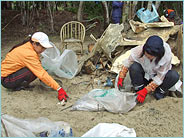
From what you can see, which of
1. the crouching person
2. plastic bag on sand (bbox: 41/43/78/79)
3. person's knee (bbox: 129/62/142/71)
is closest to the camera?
the crouching person

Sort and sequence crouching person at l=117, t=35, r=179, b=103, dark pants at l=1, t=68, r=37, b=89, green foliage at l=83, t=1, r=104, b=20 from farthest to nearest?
green foliage at l=83, t=1, r=104, b=20
dark pants at l=1, t=68, r=37, b=89
crouching person at l=117, t=35, r=179, b=103

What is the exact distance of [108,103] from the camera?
101 inches

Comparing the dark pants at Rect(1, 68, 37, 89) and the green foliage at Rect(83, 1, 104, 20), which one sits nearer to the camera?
the dark pants at Rect(1, 68, 37, 89)

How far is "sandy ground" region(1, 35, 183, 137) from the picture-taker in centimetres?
224

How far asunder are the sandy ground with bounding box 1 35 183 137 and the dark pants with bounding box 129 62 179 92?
0.18 meters

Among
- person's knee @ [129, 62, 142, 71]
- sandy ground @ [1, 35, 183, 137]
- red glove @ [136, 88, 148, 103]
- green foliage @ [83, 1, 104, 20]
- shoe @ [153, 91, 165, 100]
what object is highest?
green foliage @ [83, 1, 104, 20]

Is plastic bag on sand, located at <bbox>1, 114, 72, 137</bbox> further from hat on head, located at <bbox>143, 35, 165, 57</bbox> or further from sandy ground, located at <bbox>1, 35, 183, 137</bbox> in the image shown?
hat on head, located at <bbox>143, 35, 165, 57</bbox>

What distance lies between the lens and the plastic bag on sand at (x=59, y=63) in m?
3.41

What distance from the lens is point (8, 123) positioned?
6.29ft

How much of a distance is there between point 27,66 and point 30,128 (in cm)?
105

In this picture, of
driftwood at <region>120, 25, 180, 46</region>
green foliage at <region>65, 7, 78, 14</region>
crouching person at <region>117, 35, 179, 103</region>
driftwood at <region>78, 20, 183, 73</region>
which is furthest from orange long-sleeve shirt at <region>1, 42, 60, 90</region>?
green foliage at <region>65, 7, 78, 14</region>

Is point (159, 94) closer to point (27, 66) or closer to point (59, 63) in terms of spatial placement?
point (59, 63)

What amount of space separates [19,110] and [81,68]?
5.14 feet

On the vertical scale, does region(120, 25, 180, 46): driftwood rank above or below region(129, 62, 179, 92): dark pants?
above
